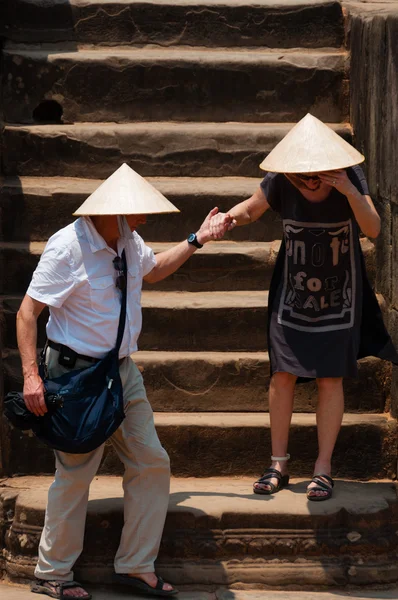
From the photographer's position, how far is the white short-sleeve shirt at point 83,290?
181 inches

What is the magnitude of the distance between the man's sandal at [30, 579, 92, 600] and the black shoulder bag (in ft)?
2.12

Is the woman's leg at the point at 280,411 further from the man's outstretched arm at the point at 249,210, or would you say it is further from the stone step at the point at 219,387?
the man's outstretched arm at the point at 249,210

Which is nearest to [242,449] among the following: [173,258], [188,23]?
[173,258]

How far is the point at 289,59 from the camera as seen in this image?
6.90 metres

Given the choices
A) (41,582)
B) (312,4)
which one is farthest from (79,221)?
(312,4)

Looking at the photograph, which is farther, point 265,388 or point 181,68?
point 181,68

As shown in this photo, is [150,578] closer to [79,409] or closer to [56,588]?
→ [56,588]

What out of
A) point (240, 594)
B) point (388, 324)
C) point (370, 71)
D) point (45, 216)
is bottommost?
point (240, 594)

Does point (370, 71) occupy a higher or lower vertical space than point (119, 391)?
higher

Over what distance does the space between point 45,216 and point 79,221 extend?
1.64 metres

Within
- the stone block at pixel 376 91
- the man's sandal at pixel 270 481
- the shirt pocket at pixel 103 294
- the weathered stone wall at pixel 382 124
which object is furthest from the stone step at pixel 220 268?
the shirt pocket at pixel 103 294

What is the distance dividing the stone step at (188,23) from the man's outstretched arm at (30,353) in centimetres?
305

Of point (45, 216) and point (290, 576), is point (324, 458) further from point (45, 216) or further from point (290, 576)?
point (45, 216)

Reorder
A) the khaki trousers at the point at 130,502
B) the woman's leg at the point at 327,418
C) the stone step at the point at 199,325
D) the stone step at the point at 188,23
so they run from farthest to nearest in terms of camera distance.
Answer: the stone step at the point at 188,23, the stone step at the point at 199,325, the woman's leg at the point at 327,418, the khaki trousers at the point at 130,502
